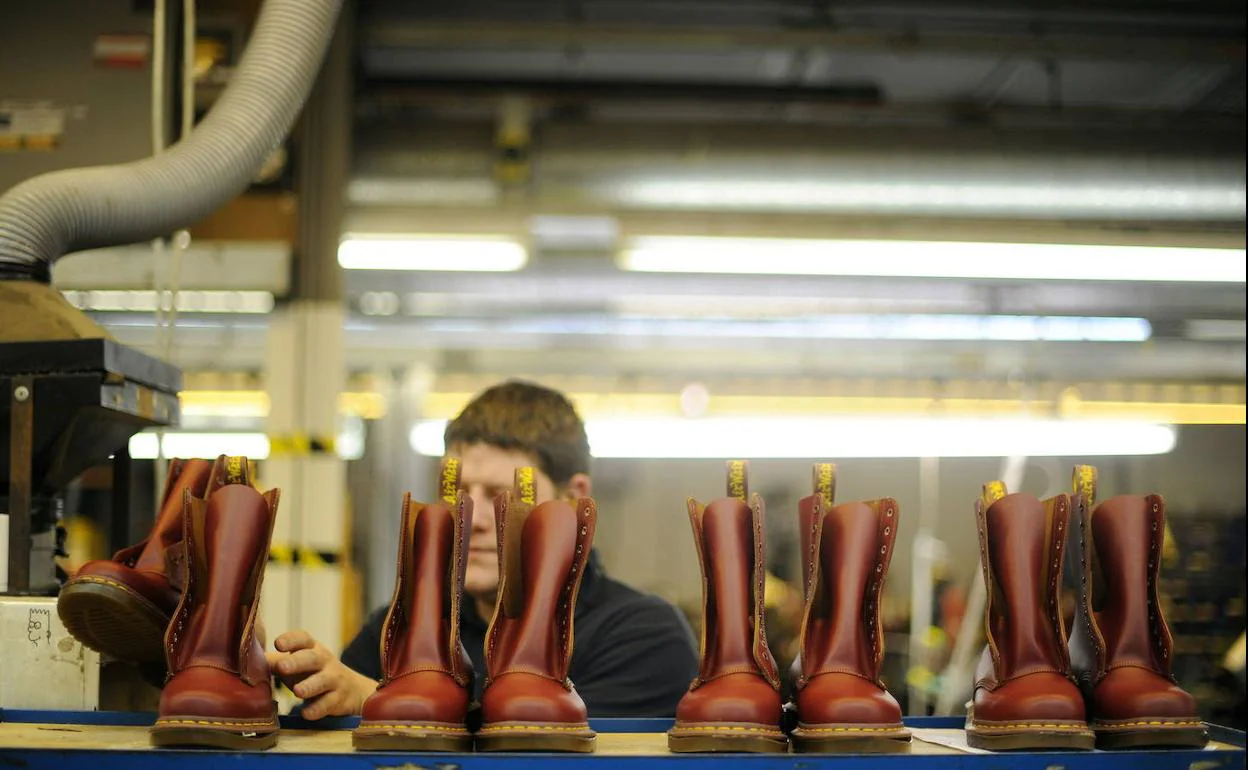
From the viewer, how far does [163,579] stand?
157 centimetres

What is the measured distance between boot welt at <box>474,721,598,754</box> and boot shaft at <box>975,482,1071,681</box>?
0.49 m

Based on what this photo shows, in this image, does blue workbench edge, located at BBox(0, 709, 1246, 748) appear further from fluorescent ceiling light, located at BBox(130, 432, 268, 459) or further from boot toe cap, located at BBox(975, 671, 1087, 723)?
fluorescent ceiling light, located at BBox(130, 432, 268, 459)

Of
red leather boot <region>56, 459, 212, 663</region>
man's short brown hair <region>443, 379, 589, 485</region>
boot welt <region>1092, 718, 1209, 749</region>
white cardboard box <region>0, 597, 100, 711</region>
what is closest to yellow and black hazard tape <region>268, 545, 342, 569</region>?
man's short brown hair <region>443, 379, 589, 485</region>

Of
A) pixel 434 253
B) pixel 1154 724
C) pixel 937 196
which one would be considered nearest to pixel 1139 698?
pixel 1154 724

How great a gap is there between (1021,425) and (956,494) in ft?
9.22

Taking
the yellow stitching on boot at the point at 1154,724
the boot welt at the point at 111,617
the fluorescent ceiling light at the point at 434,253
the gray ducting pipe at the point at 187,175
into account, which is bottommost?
the yellow stitching on boot at the point at 1154,724

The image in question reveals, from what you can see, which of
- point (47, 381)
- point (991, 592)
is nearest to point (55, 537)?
point (47, 381)

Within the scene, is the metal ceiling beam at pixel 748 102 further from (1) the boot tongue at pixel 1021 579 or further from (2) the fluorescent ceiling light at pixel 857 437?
(2) the fluorescent ceiling light at pixel 857 437

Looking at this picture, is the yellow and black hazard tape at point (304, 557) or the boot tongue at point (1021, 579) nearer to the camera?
the boot tongue at point (1021, 579)

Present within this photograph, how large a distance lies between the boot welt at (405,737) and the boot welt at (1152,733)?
74 centimetres

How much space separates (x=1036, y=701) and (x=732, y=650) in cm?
34

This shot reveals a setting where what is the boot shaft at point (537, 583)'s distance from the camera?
136 centimetres

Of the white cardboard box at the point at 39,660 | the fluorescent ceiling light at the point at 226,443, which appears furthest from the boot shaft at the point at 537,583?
the fluorescent ceiling light at the point at 226,443

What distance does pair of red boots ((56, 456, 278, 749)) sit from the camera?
4.32ft
